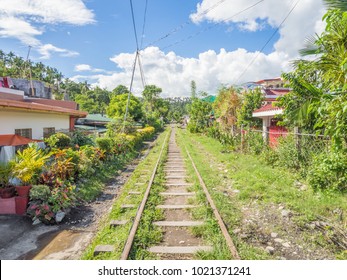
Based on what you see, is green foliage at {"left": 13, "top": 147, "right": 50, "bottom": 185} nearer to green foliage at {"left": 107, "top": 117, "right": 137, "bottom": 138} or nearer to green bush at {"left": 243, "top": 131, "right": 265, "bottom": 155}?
green bush at {"left": 243, "top": 131, "right": 265, "bottom": 155}

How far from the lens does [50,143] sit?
978 centimetres

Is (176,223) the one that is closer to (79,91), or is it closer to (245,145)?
(245,145)

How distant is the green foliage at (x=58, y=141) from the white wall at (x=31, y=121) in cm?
55

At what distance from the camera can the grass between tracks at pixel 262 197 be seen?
4.94 metres

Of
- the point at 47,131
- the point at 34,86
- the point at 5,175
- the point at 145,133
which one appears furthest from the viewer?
the point at 34,86

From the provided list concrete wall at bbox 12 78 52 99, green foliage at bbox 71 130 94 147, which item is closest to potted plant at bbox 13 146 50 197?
green foliage at bbox 71 130 94 147

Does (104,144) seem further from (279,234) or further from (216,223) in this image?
(279,234)

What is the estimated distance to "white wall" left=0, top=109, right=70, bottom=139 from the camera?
7625 millimetres

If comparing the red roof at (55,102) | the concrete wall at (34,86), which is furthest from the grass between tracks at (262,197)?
the concrete wall at (34,86)

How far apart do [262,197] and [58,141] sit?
811cm

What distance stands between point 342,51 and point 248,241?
13.1ft

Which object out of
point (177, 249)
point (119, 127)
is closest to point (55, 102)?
point (119, 127)

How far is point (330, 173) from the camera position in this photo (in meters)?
5.81
